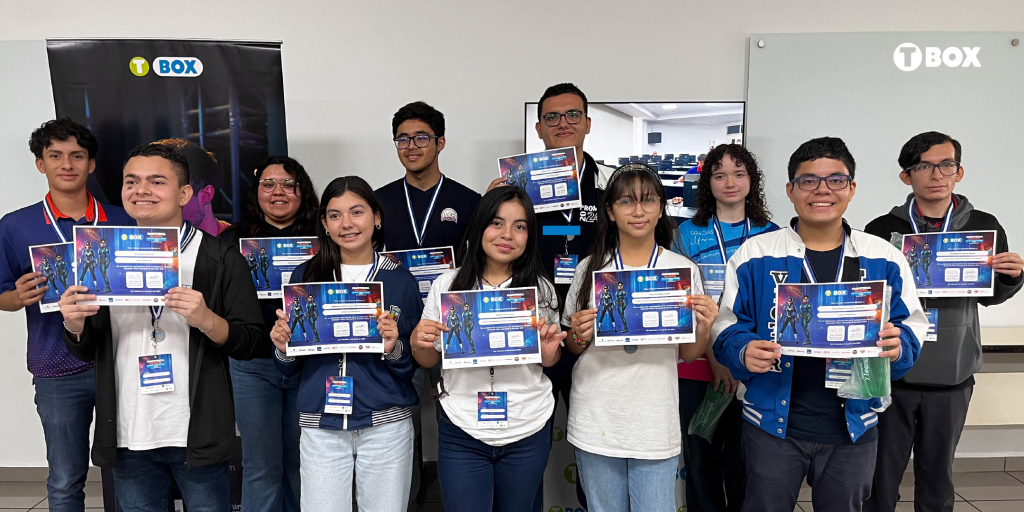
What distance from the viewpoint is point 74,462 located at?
2.84m

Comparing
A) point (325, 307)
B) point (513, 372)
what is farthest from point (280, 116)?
point (513, 372)

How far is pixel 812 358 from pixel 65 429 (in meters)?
3.44

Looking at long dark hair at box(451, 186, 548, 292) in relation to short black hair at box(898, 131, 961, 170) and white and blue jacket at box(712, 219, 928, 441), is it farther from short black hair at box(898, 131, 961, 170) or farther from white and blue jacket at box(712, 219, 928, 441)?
short black hair at box(898, 131, 961, 170)

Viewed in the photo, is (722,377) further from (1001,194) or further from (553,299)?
(1001,194)

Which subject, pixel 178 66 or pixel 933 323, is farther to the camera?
pixel 178 66

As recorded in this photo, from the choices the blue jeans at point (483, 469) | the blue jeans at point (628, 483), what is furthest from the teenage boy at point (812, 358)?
the blue jeans at point (483, 469)

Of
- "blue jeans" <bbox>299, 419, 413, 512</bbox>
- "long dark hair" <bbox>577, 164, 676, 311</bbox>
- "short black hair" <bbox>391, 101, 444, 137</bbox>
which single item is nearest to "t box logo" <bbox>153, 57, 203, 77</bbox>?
"short black hair" <bbox>391, 101, 444, 137</bbox>

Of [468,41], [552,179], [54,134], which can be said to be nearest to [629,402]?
[552,179]

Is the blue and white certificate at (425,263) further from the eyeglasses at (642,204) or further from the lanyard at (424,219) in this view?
the eyeglasses at (642,204)

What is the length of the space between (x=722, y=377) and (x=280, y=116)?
9.82 feet

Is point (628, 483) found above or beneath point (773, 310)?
beneath

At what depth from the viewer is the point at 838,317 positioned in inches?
81.3

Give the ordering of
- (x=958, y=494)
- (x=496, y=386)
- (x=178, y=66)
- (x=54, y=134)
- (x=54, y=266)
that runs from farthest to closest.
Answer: (x=958, y=494)
(x=178, y=66)
(x=54, y=134)
(x=54, y=266)
(x=496, y=386)

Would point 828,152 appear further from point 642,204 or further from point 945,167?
point 945,167
